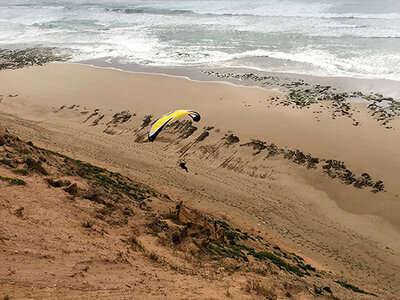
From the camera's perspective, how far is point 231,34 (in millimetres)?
41531

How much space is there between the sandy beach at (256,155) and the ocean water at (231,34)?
7.85 metres

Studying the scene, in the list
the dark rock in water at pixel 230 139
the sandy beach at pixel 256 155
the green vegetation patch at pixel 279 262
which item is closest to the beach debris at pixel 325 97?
the sandy beach at pixel 256 155

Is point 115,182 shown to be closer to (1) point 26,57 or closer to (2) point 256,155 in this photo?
(2) point 256,155

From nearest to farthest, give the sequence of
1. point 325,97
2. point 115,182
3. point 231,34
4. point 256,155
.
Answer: point 115,182 < point 256,155 < point 325,97 < point 231,34

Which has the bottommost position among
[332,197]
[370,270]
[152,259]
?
[370,270]

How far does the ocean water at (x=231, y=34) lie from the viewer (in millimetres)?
32000

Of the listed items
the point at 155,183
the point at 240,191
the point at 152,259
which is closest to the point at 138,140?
the point at 155,183

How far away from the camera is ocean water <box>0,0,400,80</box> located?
32000mm

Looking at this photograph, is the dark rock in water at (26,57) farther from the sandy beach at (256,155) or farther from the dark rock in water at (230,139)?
the dark rock in water at (230,139)

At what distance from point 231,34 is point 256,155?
26806 millimetres

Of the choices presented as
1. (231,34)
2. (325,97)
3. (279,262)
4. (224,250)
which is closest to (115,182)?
(224,250)

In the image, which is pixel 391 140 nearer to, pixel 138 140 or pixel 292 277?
pixel 292 277

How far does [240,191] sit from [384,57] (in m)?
23.1

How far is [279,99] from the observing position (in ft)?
80.4
